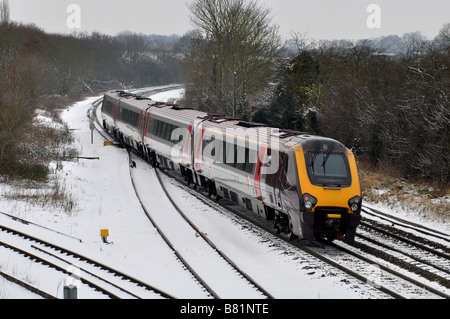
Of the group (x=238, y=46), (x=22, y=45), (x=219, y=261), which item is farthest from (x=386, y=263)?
(x=22, y=45)

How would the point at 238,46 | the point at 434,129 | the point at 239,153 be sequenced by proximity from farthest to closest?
the point at 238,46
the point at 434,129
the point at 239,153

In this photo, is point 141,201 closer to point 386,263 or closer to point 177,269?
point 177,269

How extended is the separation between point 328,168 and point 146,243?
16.4 feet

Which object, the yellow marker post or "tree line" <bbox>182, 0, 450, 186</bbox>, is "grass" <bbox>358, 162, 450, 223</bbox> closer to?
"tree line" <bbox>182, 0, 450, 186</bbox>

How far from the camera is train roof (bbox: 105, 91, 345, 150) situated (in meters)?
14.3

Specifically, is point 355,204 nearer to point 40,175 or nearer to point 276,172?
point 276,172

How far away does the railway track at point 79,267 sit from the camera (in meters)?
10.5

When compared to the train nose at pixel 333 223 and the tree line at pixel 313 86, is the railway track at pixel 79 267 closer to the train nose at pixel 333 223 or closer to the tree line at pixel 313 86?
the train nose at pixel 333 223

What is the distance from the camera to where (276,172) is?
1464 centimetres

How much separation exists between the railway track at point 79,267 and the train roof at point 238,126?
538cm

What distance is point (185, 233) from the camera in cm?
1564

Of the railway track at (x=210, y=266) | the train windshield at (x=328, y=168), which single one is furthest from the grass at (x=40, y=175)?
the train windshield at (x=328, y=168)

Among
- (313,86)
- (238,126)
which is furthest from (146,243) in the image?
(313,86)
